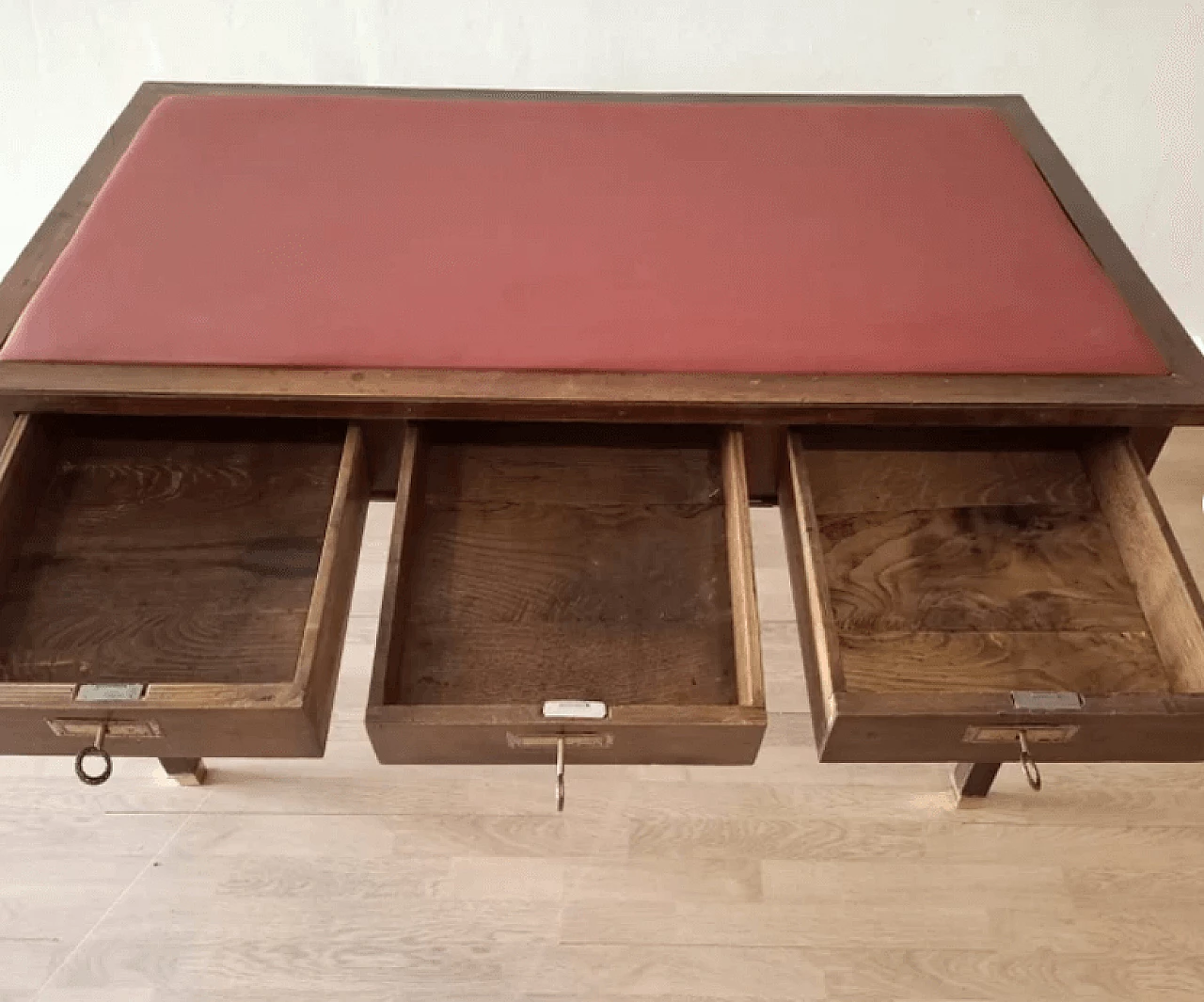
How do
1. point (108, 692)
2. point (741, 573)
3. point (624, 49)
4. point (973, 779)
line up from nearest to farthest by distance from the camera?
point (108, 692), point (741, 573), point (973, 779), point (624, 49)

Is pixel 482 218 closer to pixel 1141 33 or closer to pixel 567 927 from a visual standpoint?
pixel 567 927

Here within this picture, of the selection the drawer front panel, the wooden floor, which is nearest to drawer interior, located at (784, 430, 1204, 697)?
the drawer front panel

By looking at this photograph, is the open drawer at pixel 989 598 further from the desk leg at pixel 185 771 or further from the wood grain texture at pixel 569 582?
the desk leg at pixel 185 771

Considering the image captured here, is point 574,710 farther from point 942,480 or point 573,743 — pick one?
point 942,480

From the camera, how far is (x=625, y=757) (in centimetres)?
83

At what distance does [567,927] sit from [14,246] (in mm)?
1409

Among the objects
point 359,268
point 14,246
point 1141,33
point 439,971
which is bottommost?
point 439,971

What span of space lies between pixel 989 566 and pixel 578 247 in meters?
0.51

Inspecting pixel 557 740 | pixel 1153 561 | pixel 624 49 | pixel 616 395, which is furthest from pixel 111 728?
pixel 624 49

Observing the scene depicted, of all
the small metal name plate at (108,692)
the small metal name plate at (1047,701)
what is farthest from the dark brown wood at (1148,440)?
the small metal name plate at (108,692)

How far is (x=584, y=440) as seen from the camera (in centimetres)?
106

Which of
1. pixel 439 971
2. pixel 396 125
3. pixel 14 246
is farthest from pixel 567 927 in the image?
pixel 14 246

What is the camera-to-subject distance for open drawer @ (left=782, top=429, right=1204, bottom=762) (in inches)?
30.8

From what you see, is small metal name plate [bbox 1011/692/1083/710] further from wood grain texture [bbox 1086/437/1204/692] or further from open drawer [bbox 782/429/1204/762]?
wood grain texture [bbox 1086/437/1204/692]
